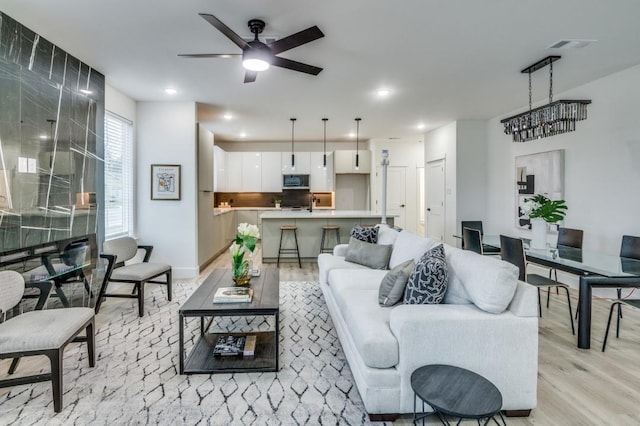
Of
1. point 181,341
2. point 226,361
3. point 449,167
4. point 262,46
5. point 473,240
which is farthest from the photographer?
point 449,167

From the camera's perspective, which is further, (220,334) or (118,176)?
(118,176)

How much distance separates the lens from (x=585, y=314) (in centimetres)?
274

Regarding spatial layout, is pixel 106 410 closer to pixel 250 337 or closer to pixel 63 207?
pixel 250 337

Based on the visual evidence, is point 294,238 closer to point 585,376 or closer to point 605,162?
point 585,376

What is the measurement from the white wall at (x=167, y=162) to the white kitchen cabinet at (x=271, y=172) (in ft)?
12.1

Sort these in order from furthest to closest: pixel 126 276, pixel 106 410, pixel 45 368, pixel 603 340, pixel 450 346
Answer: pixel 126 276 < pixel 603 340 < pixel 45 368 < pixel 106 410 < pixel 450 346

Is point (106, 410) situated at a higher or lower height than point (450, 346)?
lower

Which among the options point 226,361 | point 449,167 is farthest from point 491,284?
point 449,167

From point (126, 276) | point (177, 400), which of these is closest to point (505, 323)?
point (177, 400)

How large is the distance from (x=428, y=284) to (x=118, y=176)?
440 centimetres

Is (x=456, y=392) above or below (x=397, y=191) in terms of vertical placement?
below

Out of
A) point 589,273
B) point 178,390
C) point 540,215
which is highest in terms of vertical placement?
point 540,215

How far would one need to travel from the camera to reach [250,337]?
8.84 feet

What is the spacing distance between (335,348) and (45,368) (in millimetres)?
2207
